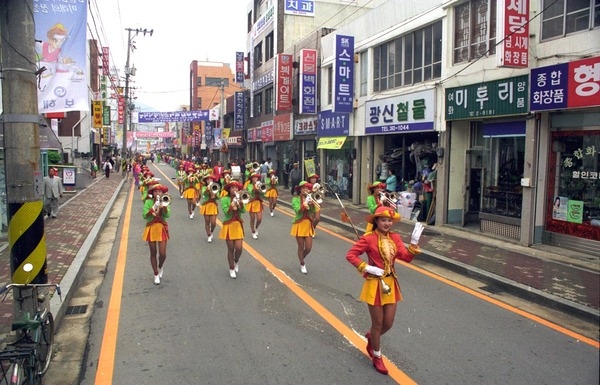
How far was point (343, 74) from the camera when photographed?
18984 millimetres

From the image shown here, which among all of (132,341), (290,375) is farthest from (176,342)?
(290,375)

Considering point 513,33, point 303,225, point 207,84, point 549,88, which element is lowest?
point 303,225

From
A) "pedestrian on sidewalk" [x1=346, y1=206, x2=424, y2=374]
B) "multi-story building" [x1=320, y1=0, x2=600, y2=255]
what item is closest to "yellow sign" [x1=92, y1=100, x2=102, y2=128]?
"multi-story building" [x1=320, y1=0, x2=600, y2=255]

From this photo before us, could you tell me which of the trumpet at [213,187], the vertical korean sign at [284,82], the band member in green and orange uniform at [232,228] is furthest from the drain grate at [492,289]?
the vertical korean sign at [284,82]

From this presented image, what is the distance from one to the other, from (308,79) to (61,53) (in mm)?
16526

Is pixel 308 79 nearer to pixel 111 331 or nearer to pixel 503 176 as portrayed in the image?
pixel 503 176

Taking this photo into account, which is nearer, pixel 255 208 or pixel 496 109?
pixel 496 109

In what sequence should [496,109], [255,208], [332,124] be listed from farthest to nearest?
[332,124] → [255,208] → [496,109]

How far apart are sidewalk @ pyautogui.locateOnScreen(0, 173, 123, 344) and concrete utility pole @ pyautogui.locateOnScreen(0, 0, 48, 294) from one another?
3.90 feet

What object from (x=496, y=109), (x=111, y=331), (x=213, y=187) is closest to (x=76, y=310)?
(x=111, y=331)

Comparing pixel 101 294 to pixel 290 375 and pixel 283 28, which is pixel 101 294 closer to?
pixel 290 375

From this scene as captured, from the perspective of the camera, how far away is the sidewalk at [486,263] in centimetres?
721

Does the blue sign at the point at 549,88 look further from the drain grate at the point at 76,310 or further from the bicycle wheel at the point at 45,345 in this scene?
the bicycle wheel at the point at 45,345

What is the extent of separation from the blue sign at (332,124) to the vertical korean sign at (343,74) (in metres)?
1.06
